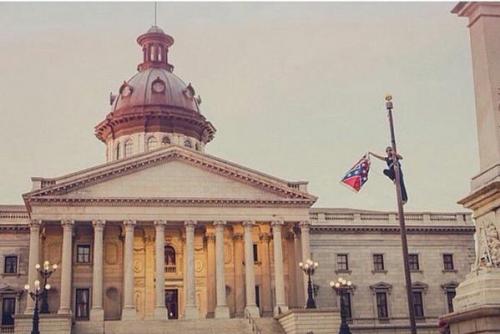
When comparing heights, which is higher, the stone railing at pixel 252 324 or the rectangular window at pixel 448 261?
the rectangular window at pixel 448 261

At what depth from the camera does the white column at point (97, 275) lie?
5656 centimetres

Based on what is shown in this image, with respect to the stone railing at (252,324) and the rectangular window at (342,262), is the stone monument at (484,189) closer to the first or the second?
the stone railing at (252,324)

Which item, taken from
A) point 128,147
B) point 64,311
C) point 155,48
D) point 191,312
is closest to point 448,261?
point 191,312

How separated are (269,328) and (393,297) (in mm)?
15665

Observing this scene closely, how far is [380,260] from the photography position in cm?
6800

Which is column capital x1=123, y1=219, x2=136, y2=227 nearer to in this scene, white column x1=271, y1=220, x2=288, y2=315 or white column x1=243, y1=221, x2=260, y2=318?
white column x1=243, y1=221, x2=260, y2=318

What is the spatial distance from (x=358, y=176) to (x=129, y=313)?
3254cm

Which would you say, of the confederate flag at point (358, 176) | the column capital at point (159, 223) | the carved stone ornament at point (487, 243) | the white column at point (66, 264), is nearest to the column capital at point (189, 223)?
the column capital at point (159, 223)

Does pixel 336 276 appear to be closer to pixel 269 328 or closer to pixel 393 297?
pixel 393 297

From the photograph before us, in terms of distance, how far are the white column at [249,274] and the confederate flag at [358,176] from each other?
1255 inches

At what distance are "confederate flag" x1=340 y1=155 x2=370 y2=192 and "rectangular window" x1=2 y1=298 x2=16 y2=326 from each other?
40127 millimetres

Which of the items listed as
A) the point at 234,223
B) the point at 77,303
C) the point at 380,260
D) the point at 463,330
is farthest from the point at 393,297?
the point at 463,330

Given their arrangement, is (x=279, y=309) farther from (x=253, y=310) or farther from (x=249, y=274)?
(x=249, y=274)

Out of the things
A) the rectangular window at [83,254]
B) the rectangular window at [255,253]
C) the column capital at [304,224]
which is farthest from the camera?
the rectangular window at [255,253]
